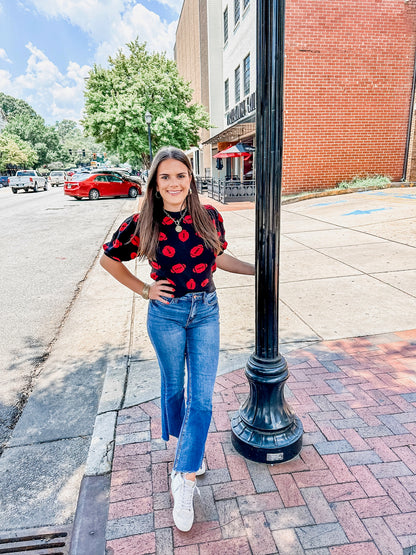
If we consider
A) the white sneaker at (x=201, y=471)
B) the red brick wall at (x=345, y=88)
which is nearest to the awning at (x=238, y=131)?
the red brick wall at (x=345, y=88)

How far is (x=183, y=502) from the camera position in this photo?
206 centimetres

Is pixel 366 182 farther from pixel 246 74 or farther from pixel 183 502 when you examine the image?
pixel 183 502

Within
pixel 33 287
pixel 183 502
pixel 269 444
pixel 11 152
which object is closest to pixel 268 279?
pixel 269 444

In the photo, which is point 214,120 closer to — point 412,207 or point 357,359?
point 412,207

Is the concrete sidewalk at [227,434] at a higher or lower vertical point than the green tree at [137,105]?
lower

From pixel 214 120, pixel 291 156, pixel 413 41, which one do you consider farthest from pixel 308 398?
pixel 214 120

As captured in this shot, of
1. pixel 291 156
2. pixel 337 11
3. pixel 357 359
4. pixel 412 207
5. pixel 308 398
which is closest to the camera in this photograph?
pixel 308 398

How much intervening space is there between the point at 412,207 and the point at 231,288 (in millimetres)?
7434

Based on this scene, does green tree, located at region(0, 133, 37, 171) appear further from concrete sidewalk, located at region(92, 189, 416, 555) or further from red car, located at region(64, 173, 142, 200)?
concrete sidewalk, located at region(92, 189, 416, 555)

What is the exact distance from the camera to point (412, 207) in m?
11.1

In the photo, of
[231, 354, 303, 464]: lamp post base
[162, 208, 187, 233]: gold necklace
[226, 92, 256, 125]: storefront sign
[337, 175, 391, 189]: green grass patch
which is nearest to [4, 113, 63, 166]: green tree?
[226, 92, 256, 125]: storefront sign

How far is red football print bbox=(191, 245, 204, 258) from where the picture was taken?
207 centimetres

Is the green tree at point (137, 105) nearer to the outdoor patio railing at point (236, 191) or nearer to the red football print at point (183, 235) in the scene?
the outdoor patio railing at point (236, 191)

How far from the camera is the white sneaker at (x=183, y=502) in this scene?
203 cm
